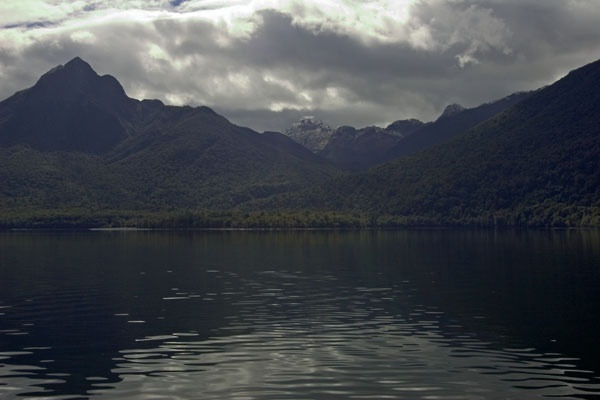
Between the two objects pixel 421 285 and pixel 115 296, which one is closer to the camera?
pixel 115 296

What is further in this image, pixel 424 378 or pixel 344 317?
pixel 344 317

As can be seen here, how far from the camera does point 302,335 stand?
189ft

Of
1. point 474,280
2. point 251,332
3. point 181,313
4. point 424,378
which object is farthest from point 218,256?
point 424,378

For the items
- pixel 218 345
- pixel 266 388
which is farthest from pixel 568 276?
pixel 266 388

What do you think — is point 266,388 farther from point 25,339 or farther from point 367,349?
point 25,339

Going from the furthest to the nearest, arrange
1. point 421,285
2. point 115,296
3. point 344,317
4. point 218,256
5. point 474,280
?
point 218,256, point 474,280, point 421,285, point 115,296, point 344,317

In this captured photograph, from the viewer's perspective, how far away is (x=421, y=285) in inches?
3812

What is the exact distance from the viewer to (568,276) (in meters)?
106

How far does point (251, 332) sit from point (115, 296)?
3267 centimetres

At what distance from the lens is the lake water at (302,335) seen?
41438 millimetres

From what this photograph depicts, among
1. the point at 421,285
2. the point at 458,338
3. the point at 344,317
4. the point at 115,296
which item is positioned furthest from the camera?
the point at 421,285

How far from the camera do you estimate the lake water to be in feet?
136

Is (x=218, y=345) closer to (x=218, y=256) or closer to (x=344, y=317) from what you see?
(x=344, y=317)

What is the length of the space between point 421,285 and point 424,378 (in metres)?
54.7
